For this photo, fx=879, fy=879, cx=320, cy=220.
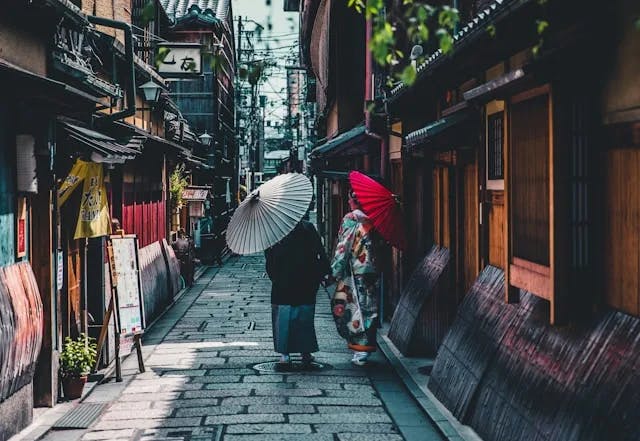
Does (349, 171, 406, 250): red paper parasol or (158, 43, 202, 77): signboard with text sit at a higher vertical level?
(158, 43, 202, 77): signboard with text

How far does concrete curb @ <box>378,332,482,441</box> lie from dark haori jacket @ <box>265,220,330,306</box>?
74.6 inches

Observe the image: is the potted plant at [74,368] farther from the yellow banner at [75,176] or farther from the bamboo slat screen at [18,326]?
the yellow banner at [75,176]

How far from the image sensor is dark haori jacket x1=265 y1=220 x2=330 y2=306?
14727 mm

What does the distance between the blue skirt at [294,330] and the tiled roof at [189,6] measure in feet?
103

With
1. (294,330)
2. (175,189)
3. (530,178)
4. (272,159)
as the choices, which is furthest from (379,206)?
(272,159)

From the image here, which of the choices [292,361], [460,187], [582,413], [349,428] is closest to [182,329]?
[292,361]

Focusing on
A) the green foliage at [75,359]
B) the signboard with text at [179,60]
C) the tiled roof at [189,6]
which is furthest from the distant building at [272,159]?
the green foliage at [75,359]

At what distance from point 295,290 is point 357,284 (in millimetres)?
1086

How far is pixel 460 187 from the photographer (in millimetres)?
14562

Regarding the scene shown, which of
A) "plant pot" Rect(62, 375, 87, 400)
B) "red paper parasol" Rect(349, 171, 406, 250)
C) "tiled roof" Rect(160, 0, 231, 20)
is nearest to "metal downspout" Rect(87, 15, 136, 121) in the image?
"red paper parasol" Rect(349, 171, 406, 250)

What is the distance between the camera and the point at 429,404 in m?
12.0

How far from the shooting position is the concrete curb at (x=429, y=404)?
Answer: 10375 mm

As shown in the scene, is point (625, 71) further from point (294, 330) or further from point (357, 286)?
point (294, 330)

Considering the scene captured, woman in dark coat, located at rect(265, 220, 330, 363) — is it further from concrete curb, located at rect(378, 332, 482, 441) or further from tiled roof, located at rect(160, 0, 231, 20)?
tiled roof, located at rect(160, 0, 231, 20)
